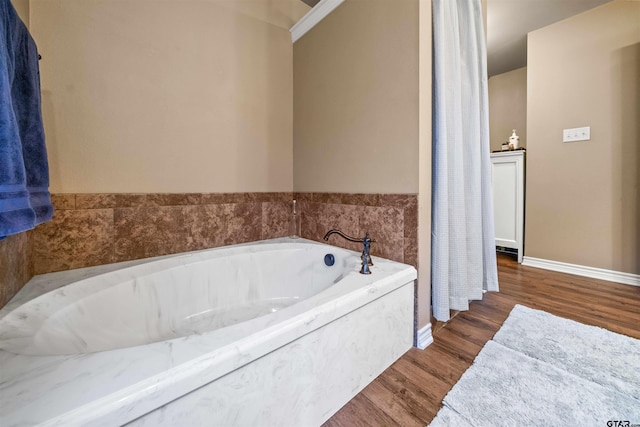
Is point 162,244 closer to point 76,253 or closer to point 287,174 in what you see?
point 76,253

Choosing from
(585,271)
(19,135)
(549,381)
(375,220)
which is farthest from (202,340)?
(585,271)

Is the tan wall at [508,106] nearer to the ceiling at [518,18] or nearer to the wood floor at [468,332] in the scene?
the ceiling at [518,18]

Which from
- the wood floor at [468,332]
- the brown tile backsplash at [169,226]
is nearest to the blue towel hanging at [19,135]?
the brown tile backsplash at [169,226]

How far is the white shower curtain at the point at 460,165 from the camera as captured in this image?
1398 mm

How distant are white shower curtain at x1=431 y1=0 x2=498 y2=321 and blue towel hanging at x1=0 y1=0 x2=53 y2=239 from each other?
1.66 metres

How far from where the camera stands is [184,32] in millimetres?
1597

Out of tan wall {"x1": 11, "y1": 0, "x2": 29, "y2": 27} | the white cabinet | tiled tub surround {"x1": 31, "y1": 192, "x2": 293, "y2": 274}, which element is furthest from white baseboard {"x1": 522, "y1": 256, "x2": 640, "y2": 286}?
tan wall {"x1": 11, "y1": 0, "x2": 29, "y2": 27}

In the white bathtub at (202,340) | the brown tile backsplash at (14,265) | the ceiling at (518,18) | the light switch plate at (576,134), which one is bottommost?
the white bathtub at (202,340)

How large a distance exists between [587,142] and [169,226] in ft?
12.0

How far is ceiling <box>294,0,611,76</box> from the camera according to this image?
2303mm

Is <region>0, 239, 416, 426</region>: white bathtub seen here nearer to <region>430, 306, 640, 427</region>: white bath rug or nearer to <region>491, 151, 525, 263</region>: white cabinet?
<region>430, 306, 640, 427</region>: white bath rug

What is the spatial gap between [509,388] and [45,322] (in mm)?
1751

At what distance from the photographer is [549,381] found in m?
1.08

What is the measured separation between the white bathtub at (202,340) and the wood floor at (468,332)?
0.24 ft
